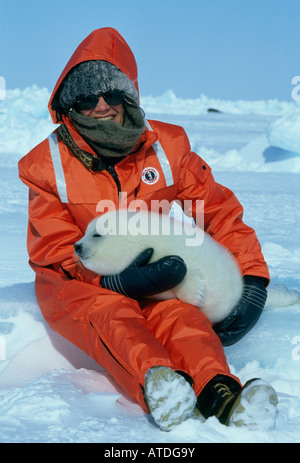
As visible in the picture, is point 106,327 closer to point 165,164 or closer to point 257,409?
point 257,409

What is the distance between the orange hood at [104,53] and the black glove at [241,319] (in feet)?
3.08

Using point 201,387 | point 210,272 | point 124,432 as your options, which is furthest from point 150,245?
point 124,432

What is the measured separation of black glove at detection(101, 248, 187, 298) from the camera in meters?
1.64

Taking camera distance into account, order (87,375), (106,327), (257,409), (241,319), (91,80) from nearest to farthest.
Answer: (257,409) < (106,327) < (87,375) < (241,319) < (91,80)


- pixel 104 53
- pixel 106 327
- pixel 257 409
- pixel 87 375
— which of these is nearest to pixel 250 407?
pixel 257 409

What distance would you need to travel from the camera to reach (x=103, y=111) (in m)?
2.03

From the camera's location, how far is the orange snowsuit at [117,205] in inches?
61.6

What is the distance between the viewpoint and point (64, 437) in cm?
127

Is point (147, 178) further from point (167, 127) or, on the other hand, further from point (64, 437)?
point (64, 437)

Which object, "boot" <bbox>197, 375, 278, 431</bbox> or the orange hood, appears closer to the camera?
"boot" <bbox>197, 375, 278, 431</bbox>

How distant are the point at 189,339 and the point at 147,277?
22 cm

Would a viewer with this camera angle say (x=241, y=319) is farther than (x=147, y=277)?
Yes

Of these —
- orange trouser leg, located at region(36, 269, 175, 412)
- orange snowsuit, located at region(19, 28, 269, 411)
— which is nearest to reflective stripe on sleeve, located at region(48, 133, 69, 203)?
orange snowsuit, located at region(19, 28, 269, 411)

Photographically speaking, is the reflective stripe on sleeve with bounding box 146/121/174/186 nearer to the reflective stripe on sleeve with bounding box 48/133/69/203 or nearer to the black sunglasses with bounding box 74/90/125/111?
the black sunglasses with bounding box 74/90/125/111
